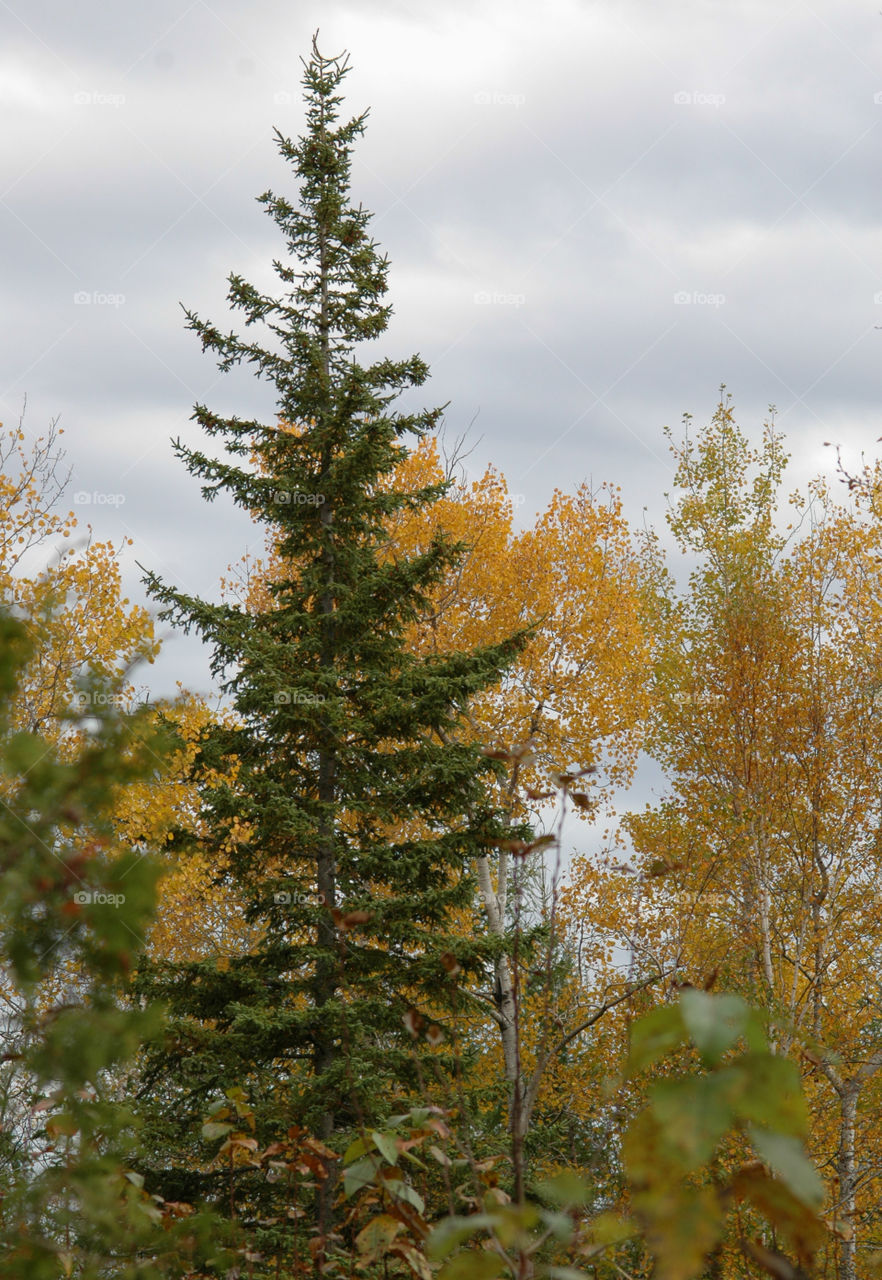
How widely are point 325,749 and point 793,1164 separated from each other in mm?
8592

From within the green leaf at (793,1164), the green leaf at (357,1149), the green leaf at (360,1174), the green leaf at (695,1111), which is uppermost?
the green leaf at (695,1111)

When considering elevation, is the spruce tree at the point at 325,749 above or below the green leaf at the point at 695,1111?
above

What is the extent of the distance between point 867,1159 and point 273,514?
11146 mm

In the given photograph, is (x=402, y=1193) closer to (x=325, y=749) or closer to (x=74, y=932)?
(x=74, y=932)

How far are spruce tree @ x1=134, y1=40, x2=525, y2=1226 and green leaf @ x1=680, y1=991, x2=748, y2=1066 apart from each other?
6551mm

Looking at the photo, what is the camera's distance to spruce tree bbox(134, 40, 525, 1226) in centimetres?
807

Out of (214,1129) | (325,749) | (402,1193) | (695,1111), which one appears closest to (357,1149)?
(402,1193)

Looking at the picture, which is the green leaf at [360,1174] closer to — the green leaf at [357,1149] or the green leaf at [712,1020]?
the green leaf at [357,1149]

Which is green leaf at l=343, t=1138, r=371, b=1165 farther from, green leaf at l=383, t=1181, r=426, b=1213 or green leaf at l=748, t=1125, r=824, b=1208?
green leaf at l=748, t=1125, r=824, b=1208

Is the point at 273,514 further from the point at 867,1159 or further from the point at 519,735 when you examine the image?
the point at 867,1159

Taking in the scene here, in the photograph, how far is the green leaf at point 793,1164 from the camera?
0.81 m

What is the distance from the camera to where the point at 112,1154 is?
4.97 feet

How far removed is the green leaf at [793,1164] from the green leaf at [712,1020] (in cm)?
9

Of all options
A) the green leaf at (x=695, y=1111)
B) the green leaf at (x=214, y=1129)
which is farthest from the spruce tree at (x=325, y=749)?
the green leaf at (x=695, y=1111)
